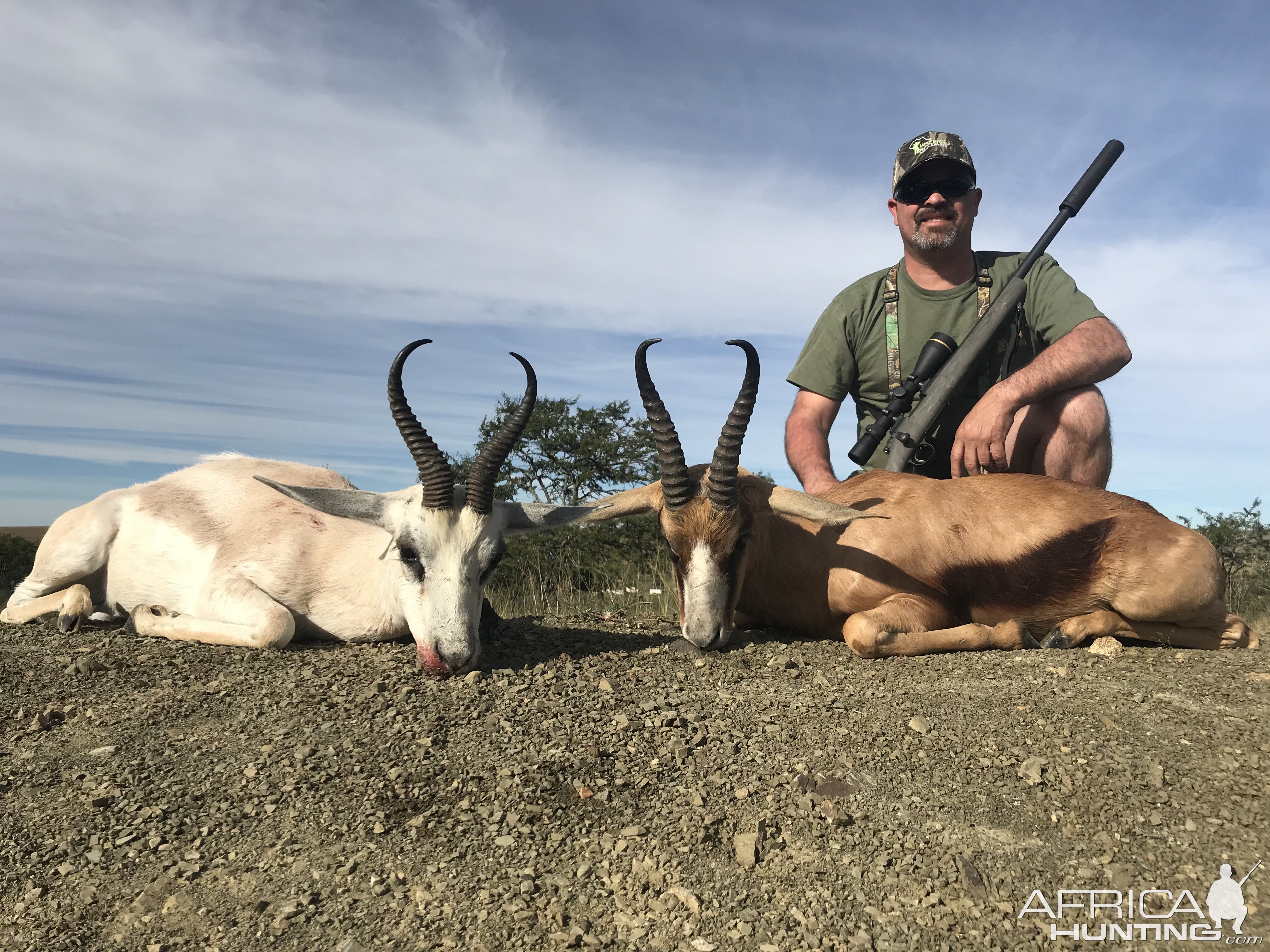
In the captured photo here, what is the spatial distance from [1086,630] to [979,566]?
82 cm

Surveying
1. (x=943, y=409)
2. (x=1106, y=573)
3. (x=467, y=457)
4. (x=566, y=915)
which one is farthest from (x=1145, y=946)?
(x=467, y=457)

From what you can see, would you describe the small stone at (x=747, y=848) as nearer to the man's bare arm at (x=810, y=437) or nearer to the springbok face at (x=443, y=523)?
the springbok face at (x=443, y=523)

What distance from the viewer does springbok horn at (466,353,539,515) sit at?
545 cm

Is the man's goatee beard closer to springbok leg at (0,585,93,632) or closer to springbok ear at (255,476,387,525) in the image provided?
Result: springbok ear at (255,476,387,525)

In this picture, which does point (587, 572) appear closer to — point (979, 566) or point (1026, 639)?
point (979, 566)

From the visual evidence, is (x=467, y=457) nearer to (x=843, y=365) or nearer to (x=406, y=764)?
(x=843, y=365)

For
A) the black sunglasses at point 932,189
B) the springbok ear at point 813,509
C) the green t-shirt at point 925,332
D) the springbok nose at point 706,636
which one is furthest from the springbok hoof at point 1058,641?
the black sunglasses at point 932,189

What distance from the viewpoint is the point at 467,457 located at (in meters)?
16.0

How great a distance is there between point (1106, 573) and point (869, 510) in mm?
1638

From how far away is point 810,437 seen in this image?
8266 mm

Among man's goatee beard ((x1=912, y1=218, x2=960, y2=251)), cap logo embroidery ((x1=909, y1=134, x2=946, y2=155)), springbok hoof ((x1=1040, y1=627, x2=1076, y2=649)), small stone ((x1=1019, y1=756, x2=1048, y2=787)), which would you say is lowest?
small stone ((x1=1019, y1=756, x2=1048, y2=787))

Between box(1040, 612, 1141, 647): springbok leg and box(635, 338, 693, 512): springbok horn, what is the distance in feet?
8.80

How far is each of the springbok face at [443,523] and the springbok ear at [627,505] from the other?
0.43 feet

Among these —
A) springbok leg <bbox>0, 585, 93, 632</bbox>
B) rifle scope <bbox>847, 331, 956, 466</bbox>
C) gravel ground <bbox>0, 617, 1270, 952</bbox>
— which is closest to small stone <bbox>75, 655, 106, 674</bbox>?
gravel ground <bbox>0, 617, 1270, 952</bbox>
